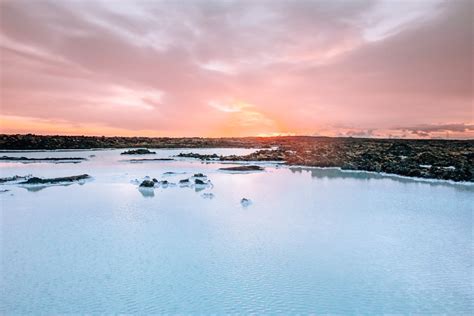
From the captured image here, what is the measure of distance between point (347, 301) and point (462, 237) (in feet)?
15.1

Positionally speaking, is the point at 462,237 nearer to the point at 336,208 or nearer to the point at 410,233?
the point at 410,233

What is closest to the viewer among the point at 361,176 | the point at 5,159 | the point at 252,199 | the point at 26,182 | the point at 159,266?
the point at 159,266

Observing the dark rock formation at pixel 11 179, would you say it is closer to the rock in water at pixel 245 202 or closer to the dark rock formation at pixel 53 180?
the dark rock formation at pixel 53 180

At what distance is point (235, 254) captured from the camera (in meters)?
6.79

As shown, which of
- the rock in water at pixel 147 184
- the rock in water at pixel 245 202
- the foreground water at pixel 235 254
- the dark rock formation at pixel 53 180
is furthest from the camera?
the dark rock formation at pixel 53 180

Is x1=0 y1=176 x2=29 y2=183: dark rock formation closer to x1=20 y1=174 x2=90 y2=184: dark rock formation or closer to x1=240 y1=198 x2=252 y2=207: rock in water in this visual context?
x1=20 y1=174 x2=90 y2=184: dark rock formation

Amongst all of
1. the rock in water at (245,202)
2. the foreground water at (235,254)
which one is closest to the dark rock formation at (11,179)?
the foreground water at (235,254)

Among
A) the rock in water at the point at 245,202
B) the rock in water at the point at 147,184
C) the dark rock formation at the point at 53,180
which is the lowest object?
the rock in water at the point at 245,202

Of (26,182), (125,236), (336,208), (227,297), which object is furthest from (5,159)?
(227,297)

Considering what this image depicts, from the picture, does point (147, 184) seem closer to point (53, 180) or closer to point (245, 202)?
point (53, 180)

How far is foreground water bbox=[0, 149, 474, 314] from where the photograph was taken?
16.4 feet

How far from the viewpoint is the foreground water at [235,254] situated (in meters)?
4.99

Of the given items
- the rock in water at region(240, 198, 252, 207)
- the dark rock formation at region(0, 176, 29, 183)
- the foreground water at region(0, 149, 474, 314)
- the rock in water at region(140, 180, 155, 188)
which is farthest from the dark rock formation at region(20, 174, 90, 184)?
the rock in water at region(240, 198, 252, 207)

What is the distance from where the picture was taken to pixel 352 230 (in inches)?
332
